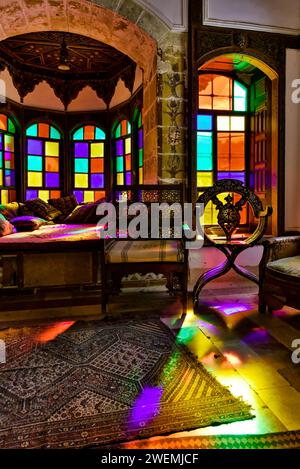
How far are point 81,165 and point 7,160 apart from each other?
1.56 m

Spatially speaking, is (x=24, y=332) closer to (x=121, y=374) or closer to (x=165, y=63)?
(x=121, y=374)

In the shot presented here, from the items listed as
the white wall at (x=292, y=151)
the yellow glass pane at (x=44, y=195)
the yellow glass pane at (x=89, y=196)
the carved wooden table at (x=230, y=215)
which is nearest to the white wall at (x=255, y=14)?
the white wall at (x=292, y=151)

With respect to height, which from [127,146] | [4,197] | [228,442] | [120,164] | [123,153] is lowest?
[228,442]

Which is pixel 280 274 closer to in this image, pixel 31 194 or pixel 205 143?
pixel 205 143

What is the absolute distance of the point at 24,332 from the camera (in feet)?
9.50

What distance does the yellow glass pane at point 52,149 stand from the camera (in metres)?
7.84

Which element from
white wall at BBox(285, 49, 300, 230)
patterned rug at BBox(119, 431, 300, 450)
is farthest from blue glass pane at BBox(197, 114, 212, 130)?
patterned rug at BBox(119, 431, 300, 450)

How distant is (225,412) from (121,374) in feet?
2.24

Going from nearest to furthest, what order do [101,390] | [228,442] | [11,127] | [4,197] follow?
[228,442], [101,390], [4,197], [11,127]

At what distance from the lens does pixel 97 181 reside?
801cm

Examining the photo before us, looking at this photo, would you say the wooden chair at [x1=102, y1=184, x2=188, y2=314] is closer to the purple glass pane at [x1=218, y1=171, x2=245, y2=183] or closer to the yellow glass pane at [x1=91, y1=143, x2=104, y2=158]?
the purple glass pane at [x1=218, y1=171, x2=245, y2=183]

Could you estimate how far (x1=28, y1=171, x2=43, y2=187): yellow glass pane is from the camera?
7617 mm

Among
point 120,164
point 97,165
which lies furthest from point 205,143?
point 97,165

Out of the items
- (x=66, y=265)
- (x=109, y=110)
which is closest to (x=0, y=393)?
(x=66, y=265)
